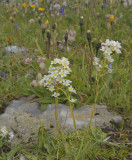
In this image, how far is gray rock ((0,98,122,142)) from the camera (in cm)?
176

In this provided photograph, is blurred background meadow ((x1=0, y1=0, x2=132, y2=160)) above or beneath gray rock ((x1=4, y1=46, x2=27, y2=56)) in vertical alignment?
beneath

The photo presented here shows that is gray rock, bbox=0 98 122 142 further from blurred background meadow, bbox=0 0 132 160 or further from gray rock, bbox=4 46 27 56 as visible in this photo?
gray rock, bbox=4 46 27 56

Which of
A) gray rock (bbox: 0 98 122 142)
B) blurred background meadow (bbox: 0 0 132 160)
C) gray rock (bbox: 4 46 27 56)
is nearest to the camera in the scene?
blurred background meadow (bbox: 0 0 132 160)

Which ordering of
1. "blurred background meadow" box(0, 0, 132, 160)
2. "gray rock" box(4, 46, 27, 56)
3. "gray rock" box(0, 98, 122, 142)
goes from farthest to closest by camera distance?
"gray rock" box(4, 46, 27, 56) < "gray rock" box(0, 98, 122, 142) < "blurred background meadow" box(0, 0, 132, 160)

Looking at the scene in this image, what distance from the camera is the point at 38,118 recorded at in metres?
1.90

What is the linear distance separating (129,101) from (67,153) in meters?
0.87

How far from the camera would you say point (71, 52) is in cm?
291

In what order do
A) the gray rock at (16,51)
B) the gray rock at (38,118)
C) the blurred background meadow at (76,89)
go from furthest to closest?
the gray rock at (16,51) < the gray rock at (38,118) < the blurred background meadow at (76,89)

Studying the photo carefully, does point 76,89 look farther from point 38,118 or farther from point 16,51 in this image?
point 16,51

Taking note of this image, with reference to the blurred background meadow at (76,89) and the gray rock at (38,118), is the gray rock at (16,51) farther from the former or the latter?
the gray rock at (38,118)

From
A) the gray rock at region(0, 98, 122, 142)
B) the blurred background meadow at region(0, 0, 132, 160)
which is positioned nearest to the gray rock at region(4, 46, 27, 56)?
the blurred background meadow at region(0, 0, 132, 160)

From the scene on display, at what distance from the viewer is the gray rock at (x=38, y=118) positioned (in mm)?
1756

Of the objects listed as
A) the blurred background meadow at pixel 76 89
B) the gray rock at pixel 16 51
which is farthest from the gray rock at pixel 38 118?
the gray rock at pixel 16 51

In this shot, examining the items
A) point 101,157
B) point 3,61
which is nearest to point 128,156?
point 101,157
